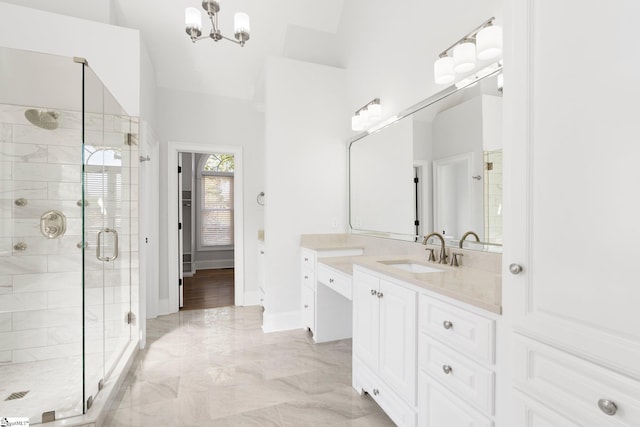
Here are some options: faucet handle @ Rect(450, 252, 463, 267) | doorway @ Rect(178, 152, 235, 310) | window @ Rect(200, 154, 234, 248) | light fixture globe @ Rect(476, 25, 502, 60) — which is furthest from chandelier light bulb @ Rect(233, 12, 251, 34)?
window @ Rect(200, 154, 234, 248)

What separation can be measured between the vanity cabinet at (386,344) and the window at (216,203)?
5.03 m

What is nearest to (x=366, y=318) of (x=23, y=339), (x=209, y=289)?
(x=23, y=339)

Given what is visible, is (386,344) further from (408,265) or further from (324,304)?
(324,304)

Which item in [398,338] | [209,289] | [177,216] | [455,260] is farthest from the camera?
[209,289]

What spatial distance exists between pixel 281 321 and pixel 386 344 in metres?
1.72

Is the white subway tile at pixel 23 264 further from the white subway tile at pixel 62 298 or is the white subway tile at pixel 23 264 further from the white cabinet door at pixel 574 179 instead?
the white cabinet door at pixel 574 179

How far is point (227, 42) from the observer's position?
3438 mm

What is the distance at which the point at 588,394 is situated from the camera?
796 millimetres

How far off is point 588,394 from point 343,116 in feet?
10.2

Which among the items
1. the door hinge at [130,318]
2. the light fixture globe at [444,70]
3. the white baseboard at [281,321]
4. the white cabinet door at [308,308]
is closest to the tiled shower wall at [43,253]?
the door hinge at [130,318]

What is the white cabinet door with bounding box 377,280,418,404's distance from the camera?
4.90ft

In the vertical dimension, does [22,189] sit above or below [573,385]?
Answer: above

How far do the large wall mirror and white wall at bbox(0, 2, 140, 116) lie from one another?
2.25m

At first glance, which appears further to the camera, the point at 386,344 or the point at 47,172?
the point at 47,172
